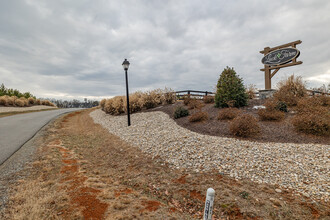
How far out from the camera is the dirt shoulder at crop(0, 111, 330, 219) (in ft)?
9.66

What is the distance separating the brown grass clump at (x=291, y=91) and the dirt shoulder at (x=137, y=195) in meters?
8.96

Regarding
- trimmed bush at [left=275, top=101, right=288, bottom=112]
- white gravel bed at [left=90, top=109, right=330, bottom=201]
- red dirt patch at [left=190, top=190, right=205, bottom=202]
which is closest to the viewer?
red dirt patch at [left=190, top=190, right=205, bottom=202]

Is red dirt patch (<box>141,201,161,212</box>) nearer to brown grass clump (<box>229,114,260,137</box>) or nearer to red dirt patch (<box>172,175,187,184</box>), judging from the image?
red dirt patch (<box>172,175,187,184</box>)

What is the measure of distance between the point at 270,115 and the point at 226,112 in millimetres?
2094

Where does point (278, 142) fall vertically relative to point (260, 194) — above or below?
above

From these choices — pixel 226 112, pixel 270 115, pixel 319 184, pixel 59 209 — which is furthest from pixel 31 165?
pixel 270 115

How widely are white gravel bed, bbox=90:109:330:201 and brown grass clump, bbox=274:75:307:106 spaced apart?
5465mm

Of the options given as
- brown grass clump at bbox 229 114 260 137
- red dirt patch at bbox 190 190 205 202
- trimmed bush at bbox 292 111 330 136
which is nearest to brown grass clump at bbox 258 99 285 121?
trimmed bush at bbox 292 111 330 136

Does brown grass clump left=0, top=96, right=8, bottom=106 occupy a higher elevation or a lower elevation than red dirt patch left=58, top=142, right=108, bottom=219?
higher

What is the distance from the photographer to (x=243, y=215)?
2947mm

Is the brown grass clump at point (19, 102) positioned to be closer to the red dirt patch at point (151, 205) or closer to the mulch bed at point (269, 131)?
the mulch bed at point (269, 131)

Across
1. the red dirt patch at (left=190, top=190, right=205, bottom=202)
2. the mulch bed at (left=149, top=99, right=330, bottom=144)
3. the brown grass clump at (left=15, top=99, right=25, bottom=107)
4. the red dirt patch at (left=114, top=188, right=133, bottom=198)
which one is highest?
the brown grass clump at (left=15, top=99, right=25, bottom=107)

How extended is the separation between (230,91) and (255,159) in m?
6.53

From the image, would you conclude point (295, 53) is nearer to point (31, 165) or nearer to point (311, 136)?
point (311, 136)
